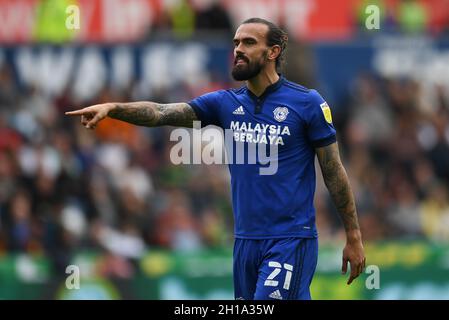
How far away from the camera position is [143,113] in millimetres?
9117

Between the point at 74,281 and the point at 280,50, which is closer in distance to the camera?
the point at 280,50

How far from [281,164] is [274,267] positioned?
2.57 feet

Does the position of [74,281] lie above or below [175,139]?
below

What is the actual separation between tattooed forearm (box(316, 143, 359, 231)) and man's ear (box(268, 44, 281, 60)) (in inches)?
31.4

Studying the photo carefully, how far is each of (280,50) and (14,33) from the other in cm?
1004

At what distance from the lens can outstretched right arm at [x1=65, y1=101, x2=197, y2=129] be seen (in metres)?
8.48

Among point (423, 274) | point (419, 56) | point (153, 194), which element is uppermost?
point (419, 56)

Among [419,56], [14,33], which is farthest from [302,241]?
[14,33]

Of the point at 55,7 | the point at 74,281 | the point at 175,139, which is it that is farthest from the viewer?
the point at 55,7

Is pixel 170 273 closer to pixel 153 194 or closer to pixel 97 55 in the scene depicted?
pixel 153 194

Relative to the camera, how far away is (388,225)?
53.7 ft

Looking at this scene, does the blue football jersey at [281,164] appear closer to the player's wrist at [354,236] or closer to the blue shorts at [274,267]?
the blue shorts at [274,267]

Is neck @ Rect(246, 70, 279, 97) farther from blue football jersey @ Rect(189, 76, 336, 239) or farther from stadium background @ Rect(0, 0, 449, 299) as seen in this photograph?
stadium background @ Rect(0, 0, 449, 299)

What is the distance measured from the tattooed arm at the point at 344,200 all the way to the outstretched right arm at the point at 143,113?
3.59ft
